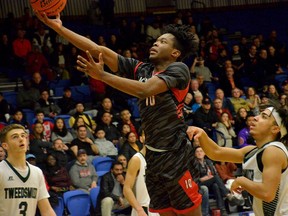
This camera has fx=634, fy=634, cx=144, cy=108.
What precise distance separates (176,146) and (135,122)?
7744 mm

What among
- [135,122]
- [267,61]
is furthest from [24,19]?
[267,61]

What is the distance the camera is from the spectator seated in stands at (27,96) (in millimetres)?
12180

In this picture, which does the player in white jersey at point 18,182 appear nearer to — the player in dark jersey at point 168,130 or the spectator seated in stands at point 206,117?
the player in dark jersey at point 168,130

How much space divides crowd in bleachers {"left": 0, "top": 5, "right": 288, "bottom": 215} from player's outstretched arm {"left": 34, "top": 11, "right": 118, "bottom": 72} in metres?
4.66

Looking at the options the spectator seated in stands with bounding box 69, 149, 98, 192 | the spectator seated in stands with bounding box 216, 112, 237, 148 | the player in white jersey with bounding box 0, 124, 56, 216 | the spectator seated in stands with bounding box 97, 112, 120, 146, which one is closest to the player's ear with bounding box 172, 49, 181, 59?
the player in white jersey with bounding box 0, 124, 56, 216

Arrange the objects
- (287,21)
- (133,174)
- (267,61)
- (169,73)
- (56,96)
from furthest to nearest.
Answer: (287,21), (267,61), (56,96), (133,174), (169,73)

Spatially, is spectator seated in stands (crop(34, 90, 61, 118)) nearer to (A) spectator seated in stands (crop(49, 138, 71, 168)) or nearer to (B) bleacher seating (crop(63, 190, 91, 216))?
(A) spectator seated in stands (crop(49, 138, 71, 168))

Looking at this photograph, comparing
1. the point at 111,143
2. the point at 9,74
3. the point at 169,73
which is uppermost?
the point at 169,73

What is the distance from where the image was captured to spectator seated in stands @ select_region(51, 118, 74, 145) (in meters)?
10.9

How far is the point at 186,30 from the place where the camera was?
15.3 feet

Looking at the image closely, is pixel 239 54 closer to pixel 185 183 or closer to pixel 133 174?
pixel 133 174

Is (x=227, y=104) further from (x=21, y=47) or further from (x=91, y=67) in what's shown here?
(x=91, y=67)

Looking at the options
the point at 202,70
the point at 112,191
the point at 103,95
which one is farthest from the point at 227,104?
the point at 112,191

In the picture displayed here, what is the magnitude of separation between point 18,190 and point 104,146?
5.57m
